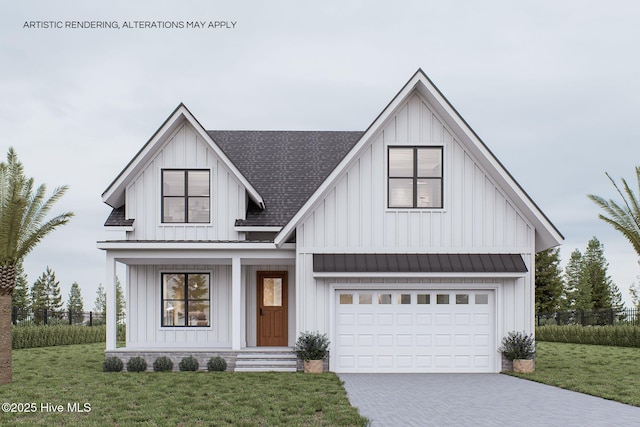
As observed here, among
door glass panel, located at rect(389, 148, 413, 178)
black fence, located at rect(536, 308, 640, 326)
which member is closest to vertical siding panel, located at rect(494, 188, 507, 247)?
door glass panel, located at rect(389, 148, 413, 178)

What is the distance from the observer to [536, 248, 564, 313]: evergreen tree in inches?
1790

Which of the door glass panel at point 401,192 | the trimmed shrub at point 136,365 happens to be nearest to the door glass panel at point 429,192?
the door glass panel at point 401,192

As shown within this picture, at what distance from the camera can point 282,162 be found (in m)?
20.5

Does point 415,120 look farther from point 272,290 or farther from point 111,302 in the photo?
point 111,302

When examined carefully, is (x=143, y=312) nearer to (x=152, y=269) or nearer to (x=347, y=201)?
(x=152, y=269)

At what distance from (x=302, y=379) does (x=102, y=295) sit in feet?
194

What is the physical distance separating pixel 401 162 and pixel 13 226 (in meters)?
10.3

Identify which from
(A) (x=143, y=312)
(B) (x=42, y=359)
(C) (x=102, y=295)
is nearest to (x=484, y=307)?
(A) (x=143, y=312)

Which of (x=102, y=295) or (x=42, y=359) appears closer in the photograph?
(x=42, y=359)

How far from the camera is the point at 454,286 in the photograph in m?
15.6

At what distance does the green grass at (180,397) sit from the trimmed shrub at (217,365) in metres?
0.55

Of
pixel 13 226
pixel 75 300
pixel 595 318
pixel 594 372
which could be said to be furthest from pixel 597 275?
pixel 75 300

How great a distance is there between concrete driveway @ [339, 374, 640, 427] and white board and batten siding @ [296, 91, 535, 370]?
2646 millimetres

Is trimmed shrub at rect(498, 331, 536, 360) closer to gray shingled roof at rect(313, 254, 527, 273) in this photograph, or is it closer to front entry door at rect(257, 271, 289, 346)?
gray shingled roof at rect(313, 254, 527, 273)
